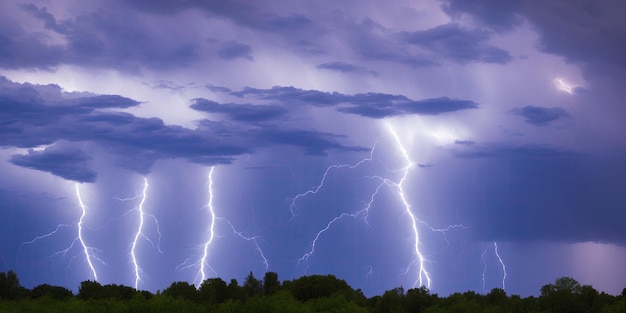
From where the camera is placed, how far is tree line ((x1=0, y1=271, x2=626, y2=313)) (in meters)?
28.2

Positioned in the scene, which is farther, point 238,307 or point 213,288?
point 213,288

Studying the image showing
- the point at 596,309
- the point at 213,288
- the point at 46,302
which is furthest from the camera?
the point at 213,288

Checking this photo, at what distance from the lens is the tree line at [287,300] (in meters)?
28.2

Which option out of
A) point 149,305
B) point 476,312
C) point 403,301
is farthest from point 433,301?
point 149,305

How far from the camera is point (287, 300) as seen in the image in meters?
28.7

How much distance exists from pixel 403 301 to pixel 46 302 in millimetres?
16620

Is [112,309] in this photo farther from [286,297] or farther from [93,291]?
[93,291]

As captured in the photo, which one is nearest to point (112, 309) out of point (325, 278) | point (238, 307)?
point (238, 307)

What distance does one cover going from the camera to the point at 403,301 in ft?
124

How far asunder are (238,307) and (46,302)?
994cm

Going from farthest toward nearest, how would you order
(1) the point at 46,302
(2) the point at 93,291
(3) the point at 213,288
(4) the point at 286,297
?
(2) the point at 93,291, (3) the point at 213,288, (1) the point at 46,302, (4) the point at 286,297

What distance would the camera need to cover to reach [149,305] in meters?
27.5

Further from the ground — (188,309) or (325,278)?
(325,278)

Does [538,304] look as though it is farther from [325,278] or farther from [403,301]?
[325,278]
